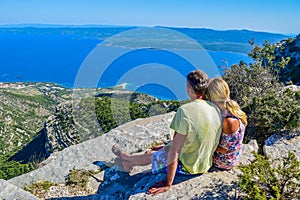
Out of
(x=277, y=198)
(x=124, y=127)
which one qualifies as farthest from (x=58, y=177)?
(x=277, y=198)

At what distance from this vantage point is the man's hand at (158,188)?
362 centimetres

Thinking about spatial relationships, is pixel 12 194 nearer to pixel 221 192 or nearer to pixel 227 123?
pixel 221 192

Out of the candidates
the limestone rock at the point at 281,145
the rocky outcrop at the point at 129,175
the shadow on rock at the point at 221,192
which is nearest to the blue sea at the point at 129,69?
the rocky outcrop at the point at 129,175

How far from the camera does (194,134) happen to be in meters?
3.45

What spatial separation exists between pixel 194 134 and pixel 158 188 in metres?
0.92

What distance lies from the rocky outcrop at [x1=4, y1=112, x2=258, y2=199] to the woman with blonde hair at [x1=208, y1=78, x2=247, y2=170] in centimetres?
25

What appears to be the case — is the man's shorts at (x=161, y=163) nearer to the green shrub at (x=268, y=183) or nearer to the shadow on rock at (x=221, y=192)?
the shadow on rock at (x=221, y=192)

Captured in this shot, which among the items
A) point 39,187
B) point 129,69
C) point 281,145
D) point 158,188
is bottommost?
point 39,187

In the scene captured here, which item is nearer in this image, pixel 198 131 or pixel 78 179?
pixel 198 131

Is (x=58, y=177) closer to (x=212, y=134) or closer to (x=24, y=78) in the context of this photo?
(x=212, y=134)

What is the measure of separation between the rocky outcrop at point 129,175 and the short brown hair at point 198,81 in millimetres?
1321

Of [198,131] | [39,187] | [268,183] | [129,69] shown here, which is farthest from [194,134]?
[129,69]

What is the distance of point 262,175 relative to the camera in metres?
3.11

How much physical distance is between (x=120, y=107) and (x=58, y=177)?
4.75 metres
